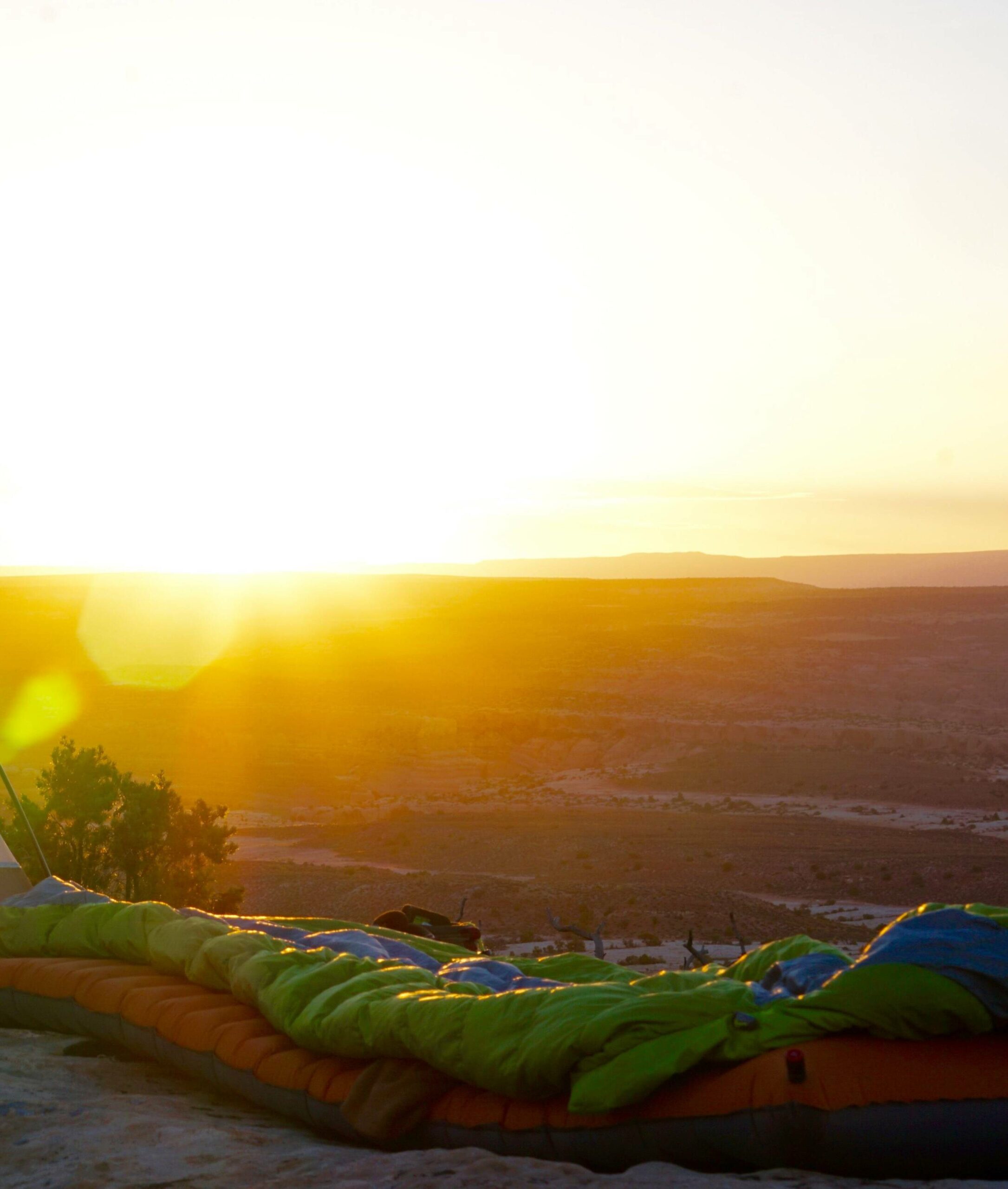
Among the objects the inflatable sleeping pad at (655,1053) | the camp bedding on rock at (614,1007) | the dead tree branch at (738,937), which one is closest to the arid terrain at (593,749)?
the dead tree branch at (738,937)

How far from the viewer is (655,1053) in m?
5.20

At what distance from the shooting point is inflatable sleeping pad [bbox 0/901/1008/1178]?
4883mm

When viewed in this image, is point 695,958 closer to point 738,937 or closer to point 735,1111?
point 738,937

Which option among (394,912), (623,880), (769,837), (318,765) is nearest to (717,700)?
(318,765)

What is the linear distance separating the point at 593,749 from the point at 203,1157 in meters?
50.4

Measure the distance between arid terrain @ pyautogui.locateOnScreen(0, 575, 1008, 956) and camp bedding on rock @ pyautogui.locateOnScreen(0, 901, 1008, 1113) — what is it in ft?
49.8

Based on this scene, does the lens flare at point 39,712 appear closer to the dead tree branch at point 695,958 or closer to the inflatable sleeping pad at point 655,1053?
the dead tree branch at point 695,958

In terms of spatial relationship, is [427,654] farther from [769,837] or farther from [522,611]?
[769,837]

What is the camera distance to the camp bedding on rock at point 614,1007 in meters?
5.05

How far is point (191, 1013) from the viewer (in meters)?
6.91

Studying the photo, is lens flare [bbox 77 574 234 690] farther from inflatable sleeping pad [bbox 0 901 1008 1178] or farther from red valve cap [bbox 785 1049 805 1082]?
red valve cap [bbox 785 1049 805 1082]

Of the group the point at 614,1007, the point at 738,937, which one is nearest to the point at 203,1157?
the point at 614,1007

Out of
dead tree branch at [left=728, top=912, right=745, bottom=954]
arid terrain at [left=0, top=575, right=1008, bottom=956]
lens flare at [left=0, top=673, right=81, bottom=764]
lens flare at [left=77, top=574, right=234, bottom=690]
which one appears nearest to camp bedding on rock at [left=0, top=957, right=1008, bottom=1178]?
dead tree branch at [left=728, top=912, right=745, bottom=954]

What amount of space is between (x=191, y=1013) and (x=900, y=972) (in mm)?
3942
